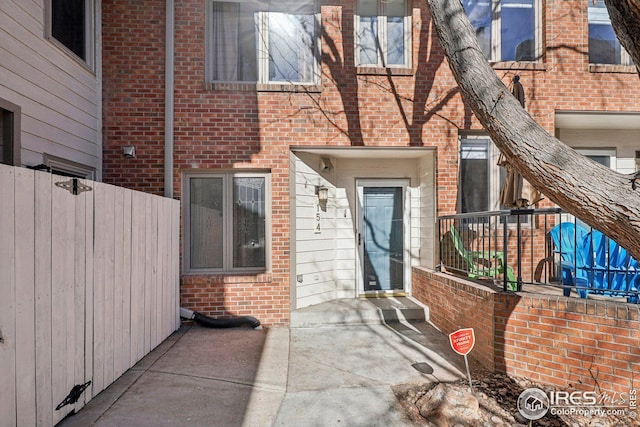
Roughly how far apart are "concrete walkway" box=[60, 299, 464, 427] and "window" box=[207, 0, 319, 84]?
3.75 m

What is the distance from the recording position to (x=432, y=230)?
223 inches

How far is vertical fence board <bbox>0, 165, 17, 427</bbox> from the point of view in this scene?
2.24 metres

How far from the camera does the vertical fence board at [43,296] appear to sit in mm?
2523

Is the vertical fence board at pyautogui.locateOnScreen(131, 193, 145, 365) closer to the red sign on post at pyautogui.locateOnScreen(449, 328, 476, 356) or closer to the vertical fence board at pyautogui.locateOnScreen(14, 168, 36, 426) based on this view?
the vertical fence board at pyautogui.locateOnScreen(14, 168, 36, 426)

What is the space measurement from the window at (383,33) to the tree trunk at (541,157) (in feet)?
10.00

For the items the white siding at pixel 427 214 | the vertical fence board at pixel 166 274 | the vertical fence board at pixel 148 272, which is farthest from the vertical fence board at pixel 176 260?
the white siding at pixel 427 214

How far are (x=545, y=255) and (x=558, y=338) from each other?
2414mm

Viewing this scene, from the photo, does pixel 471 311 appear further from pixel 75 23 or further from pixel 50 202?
pixel 75 23

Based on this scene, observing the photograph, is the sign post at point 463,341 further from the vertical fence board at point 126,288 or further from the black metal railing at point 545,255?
the vertical fence board at point 126,288

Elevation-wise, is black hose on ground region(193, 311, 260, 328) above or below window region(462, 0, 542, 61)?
below

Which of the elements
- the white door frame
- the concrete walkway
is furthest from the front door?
the concrete walkway

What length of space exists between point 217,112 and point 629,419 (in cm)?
574

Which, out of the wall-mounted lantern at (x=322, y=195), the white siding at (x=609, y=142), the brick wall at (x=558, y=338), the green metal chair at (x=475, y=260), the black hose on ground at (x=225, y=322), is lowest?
the black hose on ground at (x=225, y=322)

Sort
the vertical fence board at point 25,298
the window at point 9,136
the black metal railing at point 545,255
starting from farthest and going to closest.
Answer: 1. the black metal railing at point 545,255
2. the window at point 9,136
3. the vertical fence board at point 25,298
